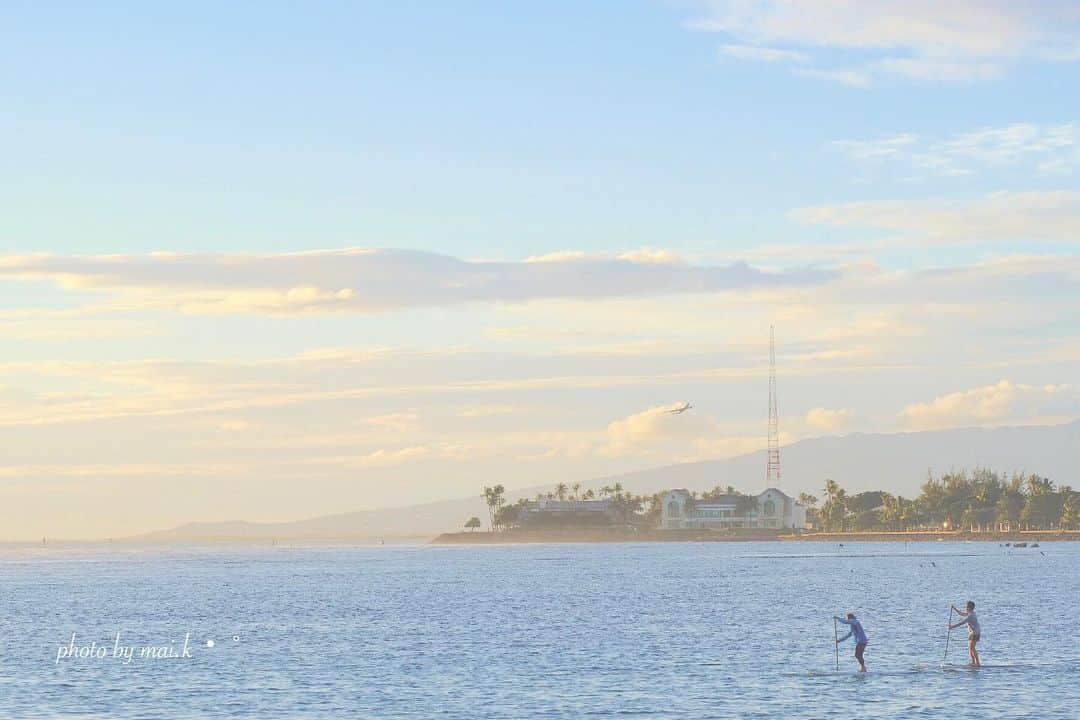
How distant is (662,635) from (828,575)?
3751 inches

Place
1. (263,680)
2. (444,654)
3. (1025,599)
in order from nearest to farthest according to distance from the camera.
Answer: (263,680)
(444,654)
(1025,599)

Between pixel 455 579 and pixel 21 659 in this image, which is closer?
pixel 21 659

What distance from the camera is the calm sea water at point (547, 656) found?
57625 mm

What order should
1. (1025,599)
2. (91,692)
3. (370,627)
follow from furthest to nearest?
(1025,599) < (370,627) < (91,692)

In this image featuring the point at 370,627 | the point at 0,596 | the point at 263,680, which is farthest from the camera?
the point at 0,596

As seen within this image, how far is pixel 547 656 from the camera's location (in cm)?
7525

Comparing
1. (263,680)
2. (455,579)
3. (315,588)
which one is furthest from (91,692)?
(455,579)

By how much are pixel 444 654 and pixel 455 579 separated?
355 feet

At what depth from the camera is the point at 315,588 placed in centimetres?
16138

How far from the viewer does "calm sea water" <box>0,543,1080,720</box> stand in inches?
2269

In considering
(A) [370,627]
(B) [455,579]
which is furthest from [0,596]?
(A) [370,627]

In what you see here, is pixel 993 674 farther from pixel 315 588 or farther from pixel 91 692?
pixel 315 588

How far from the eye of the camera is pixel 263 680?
6688 cm

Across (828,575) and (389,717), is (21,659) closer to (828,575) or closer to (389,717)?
(389,717)
